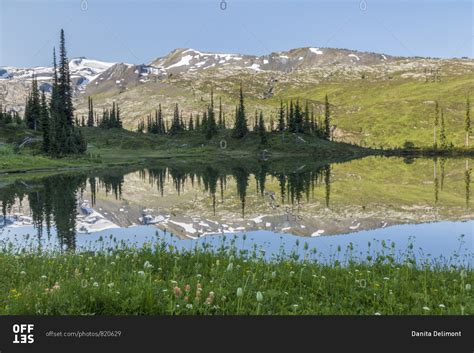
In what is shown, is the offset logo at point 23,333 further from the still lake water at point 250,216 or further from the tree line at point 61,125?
the tree line at point 61,125

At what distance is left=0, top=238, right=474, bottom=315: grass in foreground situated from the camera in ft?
30.1

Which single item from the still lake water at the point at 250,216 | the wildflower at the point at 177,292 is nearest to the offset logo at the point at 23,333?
the wildflower at the point at 177,292

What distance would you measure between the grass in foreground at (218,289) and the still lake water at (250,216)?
1.73m

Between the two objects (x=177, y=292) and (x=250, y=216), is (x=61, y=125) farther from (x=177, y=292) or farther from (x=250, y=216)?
(x=177, y=292)

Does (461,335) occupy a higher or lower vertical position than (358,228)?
higher

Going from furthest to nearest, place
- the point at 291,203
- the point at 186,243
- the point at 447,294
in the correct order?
the point at 291,203 → the point at 186,243 → the point at 447,294

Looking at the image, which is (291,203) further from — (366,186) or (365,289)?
(365,289)

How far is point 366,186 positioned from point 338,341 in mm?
49370

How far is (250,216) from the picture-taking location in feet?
104

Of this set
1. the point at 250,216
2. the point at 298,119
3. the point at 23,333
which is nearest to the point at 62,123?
the point at 250,216

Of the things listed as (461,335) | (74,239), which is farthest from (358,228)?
(461,335)

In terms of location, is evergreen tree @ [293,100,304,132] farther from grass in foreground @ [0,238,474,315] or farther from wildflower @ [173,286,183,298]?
wildflower @ [173,286,183,298]

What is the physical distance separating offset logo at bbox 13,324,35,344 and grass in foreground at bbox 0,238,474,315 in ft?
4.28

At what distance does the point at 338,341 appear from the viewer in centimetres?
705
